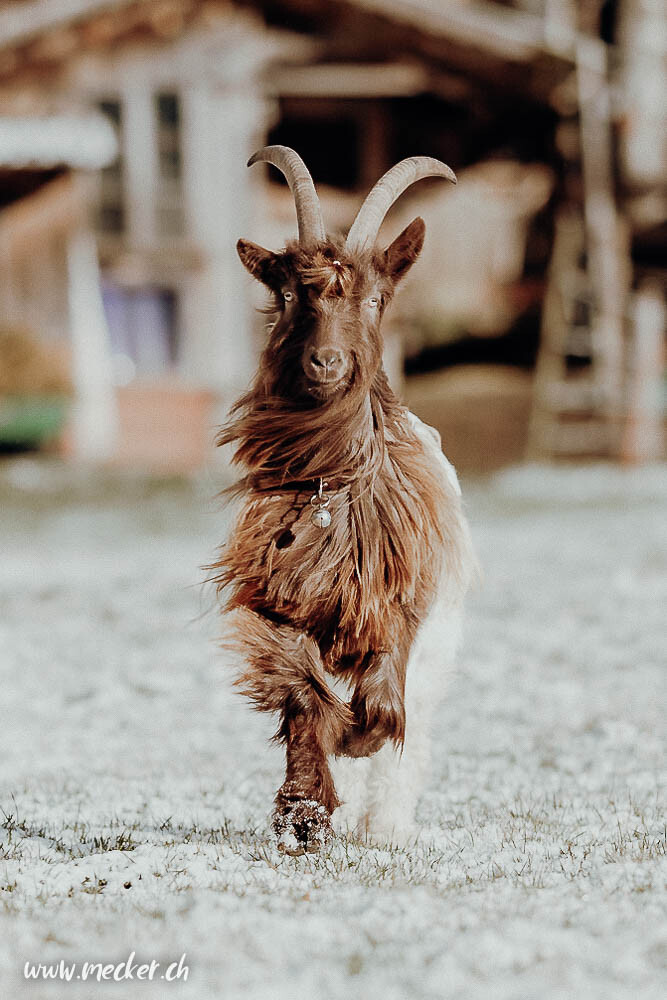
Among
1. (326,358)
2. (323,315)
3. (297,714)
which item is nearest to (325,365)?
(326,358)

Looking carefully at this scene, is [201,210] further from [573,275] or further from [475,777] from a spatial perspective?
[475,777]

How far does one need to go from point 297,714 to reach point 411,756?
0.63m

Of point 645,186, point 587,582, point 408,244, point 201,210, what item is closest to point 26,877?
point 408,244

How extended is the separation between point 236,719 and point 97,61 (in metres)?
12.5

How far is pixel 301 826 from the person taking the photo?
12.3 ft

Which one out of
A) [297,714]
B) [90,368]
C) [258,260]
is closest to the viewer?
[297,714]

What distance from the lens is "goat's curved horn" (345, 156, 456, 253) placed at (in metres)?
4.20

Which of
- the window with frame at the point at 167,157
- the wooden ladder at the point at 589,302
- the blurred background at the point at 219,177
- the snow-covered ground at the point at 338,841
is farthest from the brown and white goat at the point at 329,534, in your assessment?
the window with frame at the point at 167,157

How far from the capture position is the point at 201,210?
52.9ft

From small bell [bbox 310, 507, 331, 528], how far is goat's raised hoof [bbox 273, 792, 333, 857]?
2.99 ft

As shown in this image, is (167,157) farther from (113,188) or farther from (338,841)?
(338,841)

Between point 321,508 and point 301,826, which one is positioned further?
point 321,508

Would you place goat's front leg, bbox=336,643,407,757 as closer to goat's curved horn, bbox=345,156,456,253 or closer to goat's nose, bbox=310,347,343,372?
goat's nose, bbox=310,347,343,372

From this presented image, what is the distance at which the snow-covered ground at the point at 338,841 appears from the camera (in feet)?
9.34
